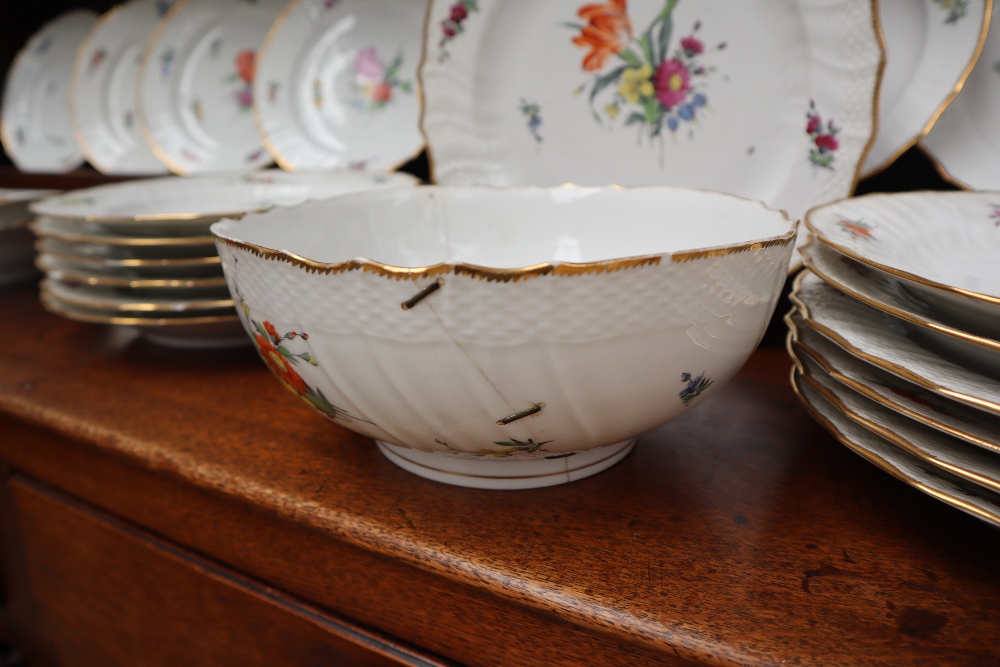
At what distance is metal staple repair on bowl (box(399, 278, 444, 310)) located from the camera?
0.90ft

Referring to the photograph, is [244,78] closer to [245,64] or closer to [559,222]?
[245,64]

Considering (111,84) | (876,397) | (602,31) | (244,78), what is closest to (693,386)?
(876,397)

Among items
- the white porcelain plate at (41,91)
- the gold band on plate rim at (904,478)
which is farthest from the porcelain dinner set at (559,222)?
the white porcelain plate at (41,91)

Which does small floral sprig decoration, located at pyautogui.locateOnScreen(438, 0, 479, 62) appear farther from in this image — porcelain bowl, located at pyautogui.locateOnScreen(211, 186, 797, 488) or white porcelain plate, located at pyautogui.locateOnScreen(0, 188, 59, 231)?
white porcelain plate, located at pyautogui.locateOnScreen(0, 188, 59, 231)

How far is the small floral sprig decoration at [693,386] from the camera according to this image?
32cm

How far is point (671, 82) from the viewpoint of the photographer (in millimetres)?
594

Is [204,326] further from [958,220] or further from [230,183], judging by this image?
[958,220]

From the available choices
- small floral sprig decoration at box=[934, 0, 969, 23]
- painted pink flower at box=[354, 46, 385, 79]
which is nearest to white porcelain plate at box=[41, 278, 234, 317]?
painted pink flower at box=[354, 46, 385, 79]

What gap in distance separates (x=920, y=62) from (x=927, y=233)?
0.18m

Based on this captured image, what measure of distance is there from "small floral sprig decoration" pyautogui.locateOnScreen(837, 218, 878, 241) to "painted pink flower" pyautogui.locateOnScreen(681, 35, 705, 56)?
253 mm

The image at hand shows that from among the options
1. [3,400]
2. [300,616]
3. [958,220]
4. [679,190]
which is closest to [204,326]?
[3,400]

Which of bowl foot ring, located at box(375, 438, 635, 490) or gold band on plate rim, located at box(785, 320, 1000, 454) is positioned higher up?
gold band on plate rim, located at box(785, 320, 1000, 454)

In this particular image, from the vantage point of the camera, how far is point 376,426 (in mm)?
332

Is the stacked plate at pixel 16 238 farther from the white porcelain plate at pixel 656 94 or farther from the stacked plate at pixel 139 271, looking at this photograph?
the white porcelain plate at pixel 656 94
